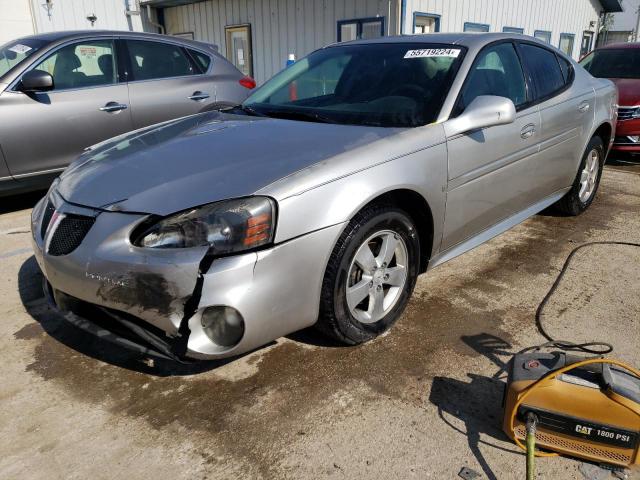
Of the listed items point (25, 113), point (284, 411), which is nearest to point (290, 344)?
point (284, 411)

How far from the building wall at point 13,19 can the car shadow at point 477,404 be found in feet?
42.2

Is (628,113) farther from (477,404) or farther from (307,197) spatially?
(307,197)

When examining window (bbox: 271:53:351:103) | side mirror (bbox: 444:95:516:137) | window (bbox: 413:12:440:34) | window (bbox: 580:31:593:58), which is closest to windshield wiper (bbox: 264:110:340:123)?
window (bbox: 271:53:351:103)

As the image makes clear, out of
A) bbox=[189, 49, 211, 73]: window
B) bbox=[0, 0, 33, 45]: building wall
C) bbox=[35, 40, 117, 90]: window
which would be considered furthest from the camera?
bbox=[0, 0, 33, 45]: building wall

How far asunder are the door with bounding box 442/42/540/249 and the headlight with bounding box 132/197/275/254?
121 centimetres

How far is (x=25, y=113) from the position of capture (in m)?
4.48

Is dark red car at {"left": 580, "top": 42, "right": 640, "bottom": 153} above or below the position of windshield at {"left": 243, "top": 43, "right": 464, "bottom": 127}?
below

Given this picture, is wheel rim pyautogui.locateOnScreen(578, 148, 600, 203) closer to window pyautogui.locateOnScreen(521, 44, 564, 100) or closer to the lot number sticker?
window pyautogui.locateOnScreen(521, 44, 564, 100)

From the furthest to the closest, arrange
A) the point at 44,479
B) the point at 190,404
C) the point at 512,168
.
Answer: the point at 512,168 < the point at 190,404 < the point at 44,479

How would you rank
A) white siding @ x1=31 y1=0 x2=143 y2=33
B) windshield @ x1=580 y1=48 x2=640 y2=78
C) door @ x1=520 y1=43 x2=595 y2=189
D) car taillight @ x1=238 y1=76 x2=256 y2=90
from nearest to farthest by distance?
door @ x1=520 y1=43 x2=595 y2=189, car taillight @ x1=238 y1=76 x2=256 y2=90, windshield @ x1=580 y1=48 x2=640 y2=78, white siding @ x1=31 y1=0 x2=143 y2=33

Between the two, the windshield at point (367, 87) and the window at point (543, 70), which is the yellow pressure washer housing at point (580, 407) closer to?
the windshield at point (367, 87)

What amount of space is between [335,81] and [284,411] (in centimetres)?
217

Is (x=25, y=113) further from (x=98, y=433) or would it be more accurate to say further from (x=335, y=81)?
(x=98, y=433)

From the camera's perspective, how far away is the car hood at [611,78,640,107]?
22.9ft
